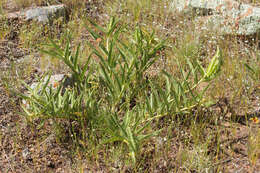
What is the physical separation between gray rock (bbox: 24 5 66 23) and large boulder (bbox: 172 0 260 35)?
147cm

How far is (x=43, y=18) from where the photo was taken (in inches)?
151

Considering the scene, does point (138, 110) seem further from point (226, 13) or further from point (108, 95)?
point (226, 13)

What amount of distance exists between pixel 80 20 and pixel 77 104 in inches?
75.0

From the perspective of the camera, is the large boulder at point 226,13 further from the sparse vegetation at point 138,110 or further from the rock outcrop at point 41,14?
the rock outcrop at point 41,14

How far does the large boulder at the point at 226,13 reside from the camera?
3.60 metres

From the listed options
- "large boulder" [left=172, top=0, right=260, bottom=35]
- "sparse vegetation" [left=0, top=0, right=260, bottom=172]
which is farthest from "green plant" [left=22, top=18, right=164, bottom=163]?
"large boulder" [left=172, top=0, right=260, bottom=35]

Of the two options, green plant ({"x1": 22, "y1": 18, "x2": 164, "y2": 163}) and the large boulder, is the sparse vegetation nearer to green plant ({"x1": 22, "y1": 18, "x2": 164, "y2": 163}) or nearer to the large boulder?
green plant ({"x1": 22, "y1": 18, "x2": 164, "y2": 163})

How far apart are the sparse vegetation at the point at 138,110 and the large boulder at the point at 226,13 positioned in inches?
16.5

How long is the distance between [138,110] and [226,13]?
7.09 feet

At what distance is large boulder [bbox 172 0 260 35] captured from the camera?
3.60 meters

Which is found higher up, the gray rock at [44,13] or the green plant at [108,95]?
the gray rock at [44,13]

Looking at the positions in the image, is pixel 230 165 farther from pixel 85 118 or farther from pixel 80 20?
pixel 80 20

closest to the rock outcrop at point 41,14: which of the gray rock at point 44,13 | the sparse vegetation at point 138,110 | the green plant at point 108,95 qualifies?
the gray rock at point 44,13

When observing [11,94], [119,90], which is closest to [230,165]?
[119,90]
